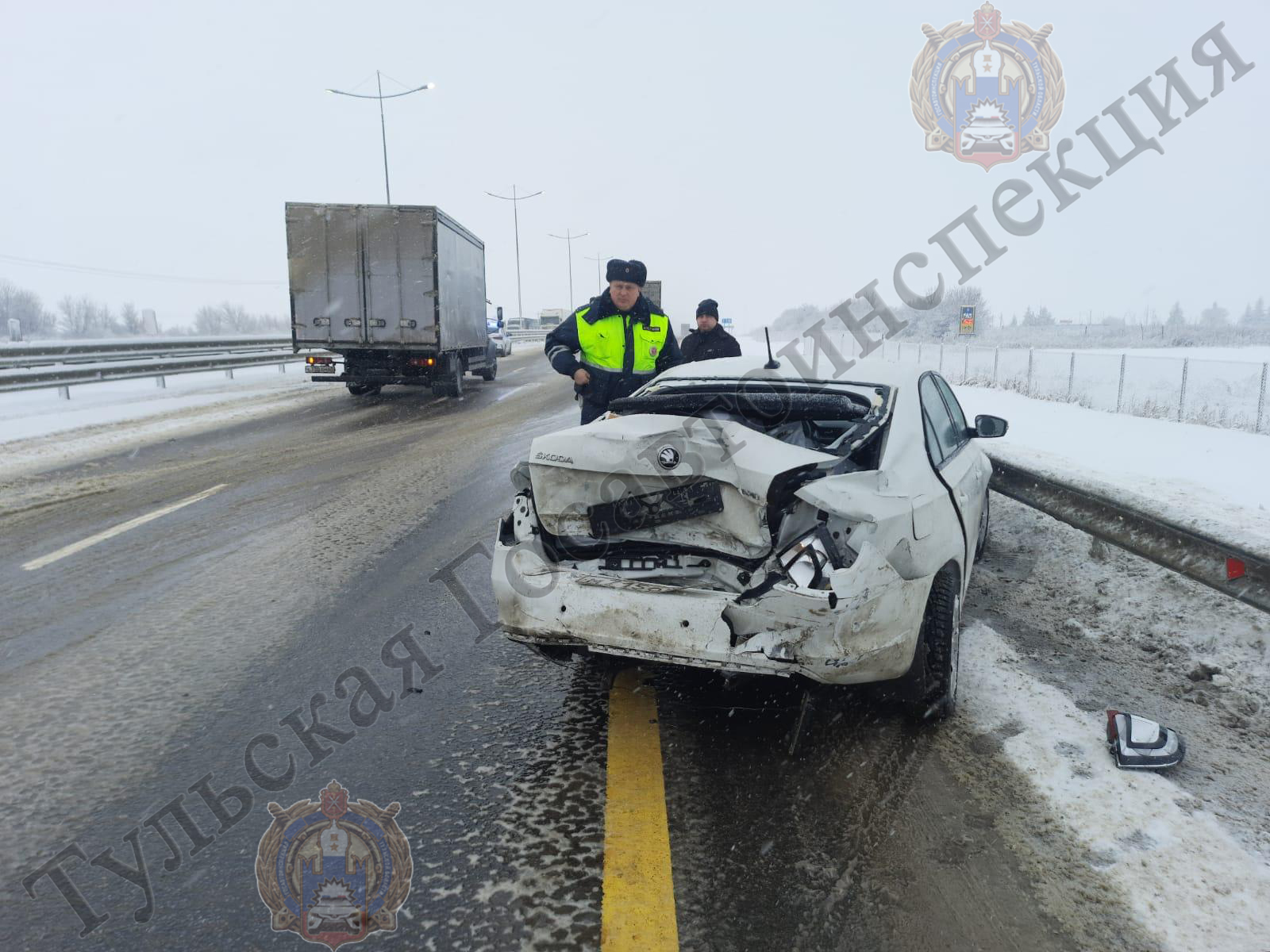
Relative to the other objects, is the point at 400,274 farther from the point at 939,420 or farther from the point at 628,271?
the point at 939,420

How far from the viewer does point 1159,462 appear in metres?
8.80

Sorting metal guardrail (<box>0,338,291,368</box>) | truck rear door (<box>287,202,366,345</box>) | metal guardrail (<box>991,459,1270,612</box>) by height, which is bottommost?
metal guardrail (<box>991,459,1270,612</box>)

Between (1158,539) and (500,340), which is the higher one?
(500,340)

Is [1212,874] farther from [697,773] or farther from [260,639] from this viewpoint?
[260,639]

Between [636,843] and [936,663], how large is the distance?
1401 millimetres

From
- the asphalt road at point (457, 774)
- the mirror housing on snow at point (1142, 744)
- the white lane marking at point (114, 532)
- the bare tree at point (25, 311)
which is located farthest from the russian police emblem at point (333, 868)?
the bare tree at point (25, 311)

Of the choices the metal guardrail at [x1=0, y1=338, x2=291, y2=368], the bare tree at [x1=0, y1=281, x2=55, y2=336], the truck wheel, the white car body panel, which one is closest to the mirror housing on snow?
the white car body panel

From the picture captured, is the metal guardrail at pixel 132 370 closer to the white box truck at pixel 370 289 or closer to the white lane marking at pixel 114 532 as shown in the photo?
the white box truck at pixel 370 289

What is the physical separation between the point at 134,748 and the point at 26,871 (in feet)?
2.30

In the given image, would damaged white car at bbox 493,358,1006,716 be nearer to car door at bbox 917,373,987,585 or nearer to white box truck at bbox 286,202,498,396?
car door at bbox 917,373,987,585

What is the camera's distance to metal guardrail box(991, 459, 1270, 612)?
345 cm

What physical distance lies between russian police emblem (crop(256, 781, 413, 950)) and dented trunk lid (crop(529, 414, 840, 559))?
122 centimetres

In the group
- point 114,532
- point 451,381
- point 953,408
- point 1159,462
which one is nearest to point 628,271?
point 953,408

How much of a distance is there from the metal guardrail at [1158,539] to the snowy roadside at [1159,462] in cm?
10
